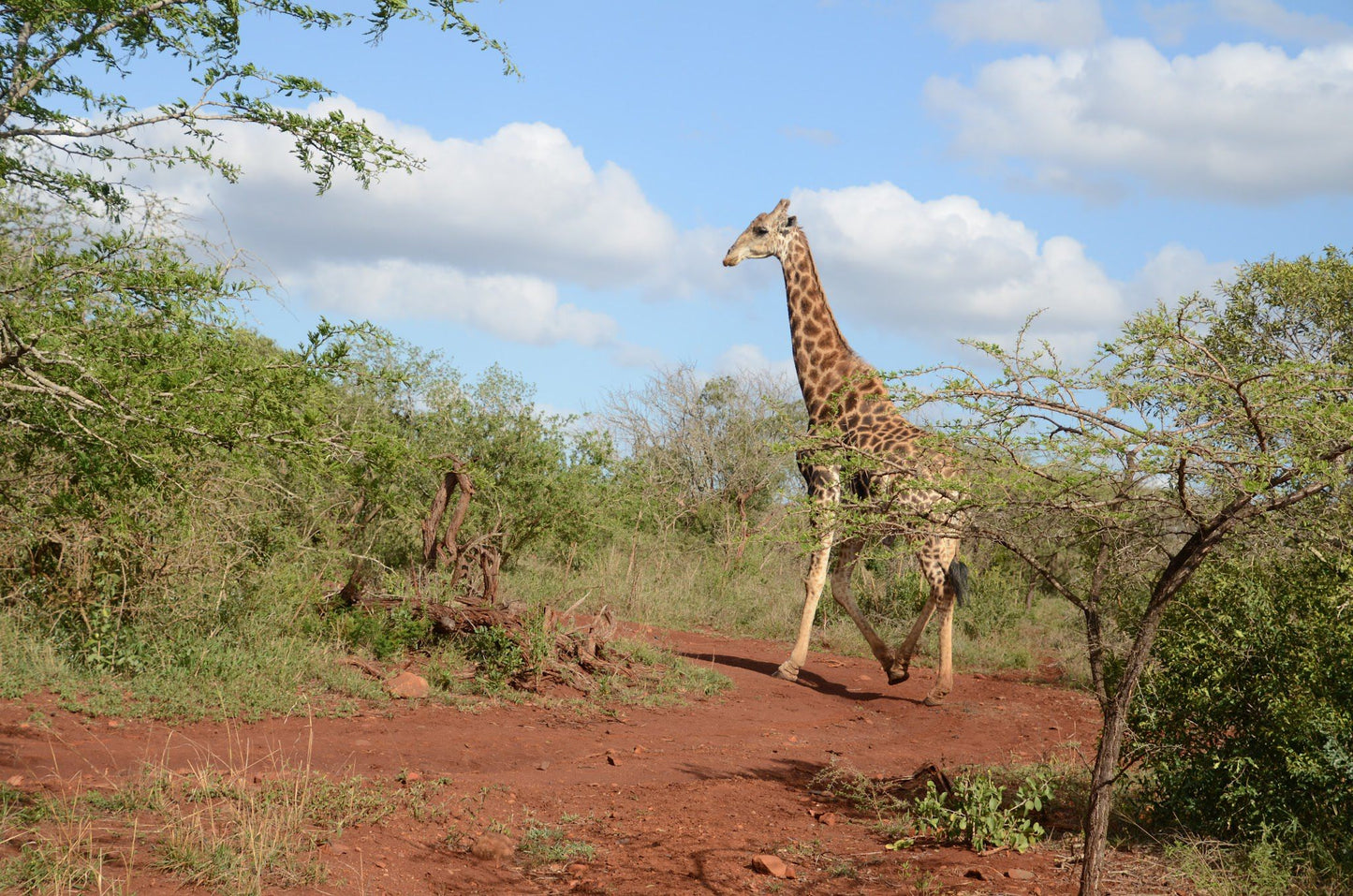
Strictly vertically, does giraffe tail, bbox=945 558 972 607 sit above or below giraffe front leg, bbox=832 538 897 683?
above

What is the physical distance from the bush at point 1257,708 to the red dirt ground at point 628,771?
755mm

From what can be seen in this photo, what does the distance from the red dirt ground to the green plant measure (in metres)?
0.12

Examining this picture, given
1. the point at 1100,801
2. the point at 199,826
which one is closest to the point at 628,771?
the point at 199,826

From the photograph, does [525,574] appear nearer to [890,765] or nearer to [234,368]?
[890,765]

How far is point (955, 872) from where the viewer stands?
5066mm

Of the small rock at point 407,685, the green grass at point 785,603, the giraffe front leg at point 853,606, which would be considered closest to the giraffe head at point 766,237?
the giraffe front leg at point 853,606

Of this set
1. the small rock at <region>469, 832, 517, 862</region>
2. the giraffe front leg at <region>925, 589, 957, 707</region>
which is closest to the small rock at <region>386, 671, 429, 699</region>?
the small rock at <region>469, 832, 517, 862</region>

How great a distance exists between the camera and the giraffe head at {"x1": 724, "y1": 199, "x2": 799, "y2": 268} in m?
11.2

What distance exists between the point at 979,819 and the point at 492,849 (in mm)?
2366

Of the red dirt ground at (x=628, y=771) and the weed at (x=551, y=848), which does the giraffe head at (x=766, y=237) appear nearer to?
the red dirt ground at (x=628, y=771)

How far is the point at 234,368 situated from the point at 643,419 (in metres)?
14.8

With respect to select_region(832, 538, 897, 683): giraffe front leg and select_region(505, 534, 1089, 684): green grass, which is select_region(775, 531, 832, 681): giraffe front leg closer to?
select_region(832, 538, 897, 683): giraffe front leg

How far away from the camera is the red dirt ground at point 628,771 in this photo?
5.02m

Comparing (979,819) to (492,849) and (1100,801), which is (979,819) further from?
(492,849)
